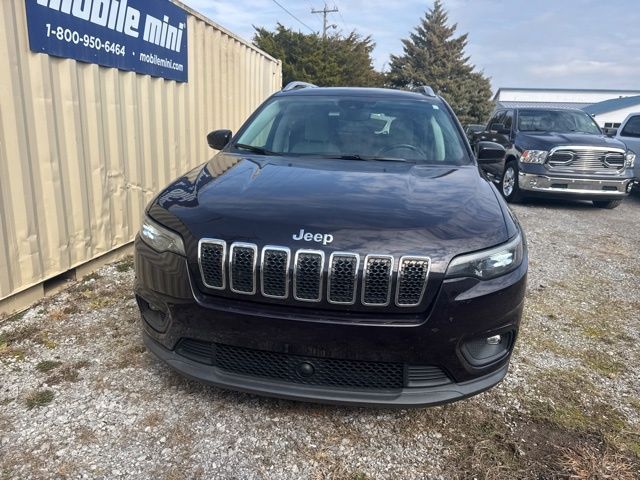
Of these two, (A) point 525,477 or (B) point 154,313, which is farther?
(B) point 154,313

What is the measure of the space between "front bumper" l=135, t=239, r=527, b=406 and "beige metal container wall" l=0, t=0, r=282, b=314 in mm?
1807

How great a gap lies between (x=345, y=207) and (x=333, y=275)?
0.40m

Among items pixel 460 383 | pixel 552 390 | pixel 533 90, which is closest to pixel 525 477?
pixel 460 383

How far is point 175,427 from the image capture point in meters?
2.30

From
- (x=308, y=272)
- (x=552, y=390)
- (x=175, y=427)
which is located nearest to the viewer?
(x=308, y=272)

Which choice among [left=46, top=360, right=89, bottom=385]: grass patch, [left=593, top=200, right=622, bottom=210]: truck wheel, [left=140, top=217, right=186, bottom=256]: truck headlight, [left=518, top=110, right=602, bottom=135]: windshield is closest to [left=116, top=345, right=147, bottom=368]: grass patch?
[left=46, top=360, right=89, bottom=385]: grass patch

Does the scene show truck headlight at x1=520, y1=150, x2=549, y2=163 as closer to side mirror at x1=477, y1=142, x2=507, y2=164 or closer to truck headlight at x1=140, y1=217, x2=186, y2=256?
side mirror at x1=477, y1=142, x2=507, y2=164

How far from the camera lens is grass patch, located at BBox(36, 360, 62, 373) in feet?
9.07

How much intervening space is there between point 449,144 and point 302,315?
6.55ft

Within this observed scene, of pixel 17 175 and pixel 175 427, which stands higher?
pixel 17 175

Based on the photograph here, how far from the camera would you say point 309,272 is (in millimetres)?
1991

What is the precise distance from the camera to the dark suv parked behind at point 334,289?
200 centimetres

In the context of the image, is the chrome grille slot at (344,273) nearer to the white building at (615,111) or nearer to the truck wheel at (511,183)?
the truck wheel at (511,183)

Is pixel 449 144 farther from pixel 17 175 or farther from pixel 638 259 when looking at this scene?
pixel 638 259
